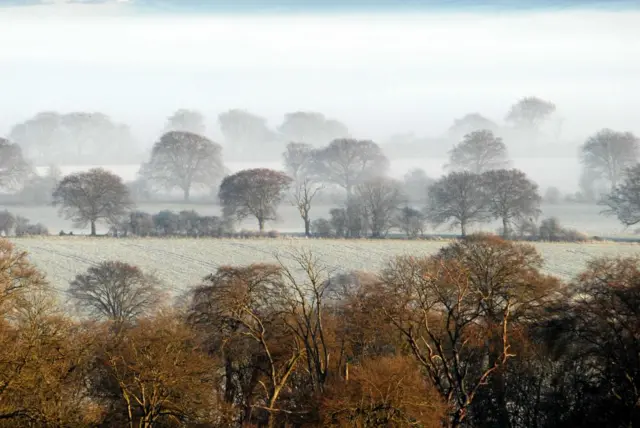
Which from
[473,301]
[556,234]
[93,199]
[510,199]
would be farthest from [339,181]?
[473,301]

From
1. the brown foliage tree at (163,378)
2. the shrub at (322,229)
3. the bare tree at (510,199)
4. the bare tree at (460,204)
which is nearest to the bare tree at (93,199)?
the shrub at (322,229)

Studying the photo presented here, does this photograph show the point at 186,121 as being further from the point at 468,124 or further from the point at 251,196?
the point at 251,196

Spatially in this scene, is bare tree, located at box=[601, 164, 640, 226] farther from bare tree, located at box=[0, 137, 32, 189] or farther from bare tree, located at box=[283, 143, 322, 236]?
bare tree, located at box=[0, 137, 32, 189]

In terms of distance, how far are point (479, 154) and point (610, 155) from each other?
554 inches

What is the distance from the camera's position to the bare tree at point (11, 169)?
9988cm

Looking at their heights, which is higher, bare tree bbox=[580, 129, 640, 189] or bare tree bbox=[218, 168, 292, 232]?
bare tree bbox=[580, 129, 640, 189]

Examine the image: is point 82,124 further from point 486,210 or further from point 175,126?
point 486,210

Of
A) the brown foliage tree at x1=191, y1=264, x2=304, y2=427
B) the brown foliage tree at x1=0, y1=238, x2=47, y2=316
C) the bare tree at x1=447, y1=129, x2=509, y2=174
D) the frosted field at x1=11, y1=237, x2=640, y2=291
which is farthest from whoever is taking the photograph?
the bare tree at x1=447, y1=129, x2=509, y2=174

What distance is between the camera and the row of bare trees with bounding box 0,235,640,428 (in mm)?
24562

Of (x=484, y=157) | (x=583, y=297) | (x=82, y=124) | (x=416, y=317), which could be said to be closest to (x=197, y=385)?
(x=416, y=317)

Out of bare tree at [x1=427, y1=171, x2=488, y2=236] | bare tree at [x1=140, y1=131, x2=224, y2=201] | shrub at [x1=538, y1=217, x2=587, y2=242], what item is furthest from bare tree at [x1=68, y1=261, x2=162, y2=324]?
bare tree at [x1=140, y1=131, x2=224, y2=201]

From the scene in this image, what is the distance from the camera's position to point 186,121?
163 metres

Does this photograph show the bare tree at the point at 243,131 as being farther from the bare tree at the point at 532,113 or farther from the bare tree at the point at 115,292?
the bare tree at the point at 115,292

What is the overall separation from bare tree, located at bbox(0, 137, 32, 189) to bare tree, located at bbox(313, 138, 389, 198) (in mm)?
31664
